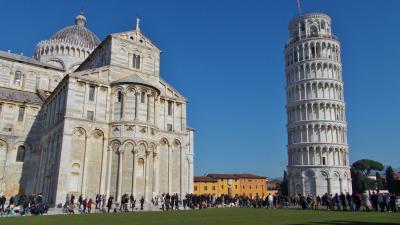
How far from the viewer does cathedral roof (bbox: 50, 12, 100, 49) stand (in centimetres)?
5288

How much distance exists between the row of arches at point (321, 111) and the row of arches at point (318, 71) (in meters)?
4.89

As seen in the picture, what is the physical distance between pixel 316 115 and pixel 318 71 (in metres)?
7.83

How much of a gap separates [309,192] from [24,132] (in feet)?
139

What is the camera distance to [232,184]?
291 ft

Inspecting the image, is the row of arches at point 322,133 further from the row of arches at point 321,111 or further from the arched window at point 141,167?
the arched window at point 141,167

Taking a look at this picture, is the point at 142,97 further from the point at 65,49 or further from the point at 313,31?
the point at 313,31

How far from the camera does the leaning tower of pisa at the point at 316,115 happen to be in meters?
56.2

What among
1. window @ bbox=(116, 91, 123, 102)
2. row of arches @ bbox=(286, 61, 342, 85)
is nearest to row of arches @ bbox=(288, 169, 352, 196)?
row of arches @ bbox=(286, 61, 342, 85)

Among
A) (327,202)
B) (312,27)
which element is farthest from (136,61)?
(312,27)

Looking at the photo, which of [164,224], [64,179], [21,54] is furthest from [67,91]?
[21,54]

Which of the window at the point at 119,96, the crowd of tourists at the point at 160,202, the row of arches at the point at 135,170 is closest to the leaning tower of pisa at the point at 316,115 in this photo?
the crowd of tourists at the point at 160,202

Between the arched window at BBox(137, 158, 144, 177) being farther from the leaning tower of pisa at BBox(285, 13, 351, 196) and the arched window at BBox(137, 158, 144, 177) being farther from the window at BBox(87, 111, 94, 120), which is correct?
the leaning tower of pisa at BBox(285, 13, 351, 196)

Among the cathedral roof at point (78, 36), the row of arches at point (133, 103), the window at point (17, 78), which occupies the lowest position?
the row of arches at point (133, 103)

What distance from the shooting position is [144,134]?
2989cm
